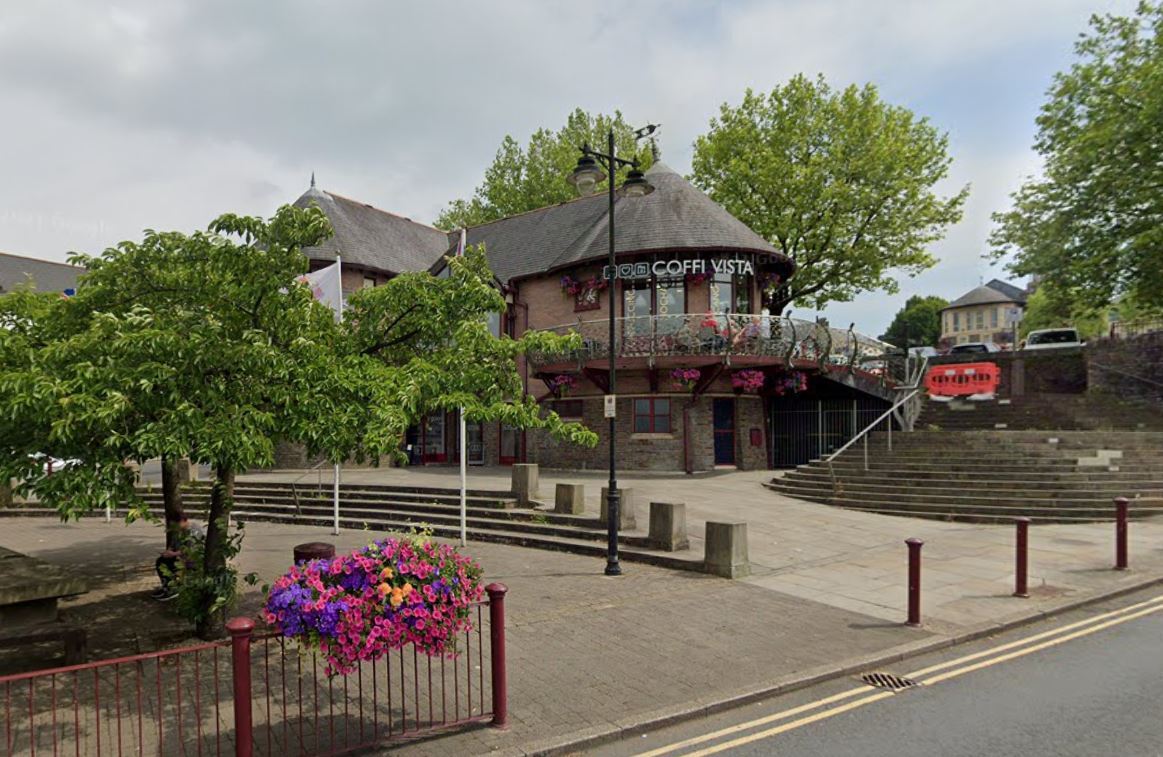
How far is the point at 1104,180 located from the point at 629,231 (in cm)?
1736

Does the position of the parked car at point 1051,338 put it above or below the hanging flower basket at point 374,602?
above

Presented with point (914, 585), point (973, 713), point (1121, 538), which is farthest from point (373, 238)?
point (973, 713)

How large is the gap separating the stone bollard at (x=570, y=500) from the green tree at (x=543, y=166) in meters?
24.5

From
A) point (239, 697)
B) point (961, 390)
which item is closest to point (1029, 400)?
point (961, 390)

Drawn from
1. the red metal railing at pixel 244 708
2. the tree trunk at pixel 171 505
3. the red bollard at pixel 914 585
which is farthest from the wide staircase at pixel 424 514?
the red metal railing at pixel 244 708

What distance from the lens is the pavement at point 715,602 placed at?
588 centimetres

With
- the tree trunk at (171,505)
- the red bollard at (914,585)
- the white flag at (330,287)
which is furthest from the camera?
the white flag at (330,287)

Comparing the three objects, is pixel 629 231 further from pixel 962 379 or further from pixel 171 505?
pixel 171 505

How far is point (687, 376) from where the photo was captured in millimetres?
20828

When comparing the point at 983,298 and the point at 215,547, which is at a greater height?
the point at 983,298

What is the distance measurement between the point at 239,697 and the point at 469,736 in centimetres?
173

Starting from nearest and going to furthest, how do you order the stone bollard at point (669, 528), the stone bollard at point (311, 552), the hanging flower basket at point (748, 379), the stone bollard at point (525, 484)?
the stone bollard at point (311, 552)
the stone bollard at point (669, 528)
the stone bollard at point (525, 484)
the hanging flower basket at point (748, 379)

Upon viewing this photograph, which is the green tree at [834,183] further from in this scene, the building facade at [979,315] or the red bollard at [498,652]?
the building facade at [979,315]

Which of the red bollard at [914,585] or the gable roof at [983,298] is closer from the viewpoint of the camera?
the red bollard at [914,585]
